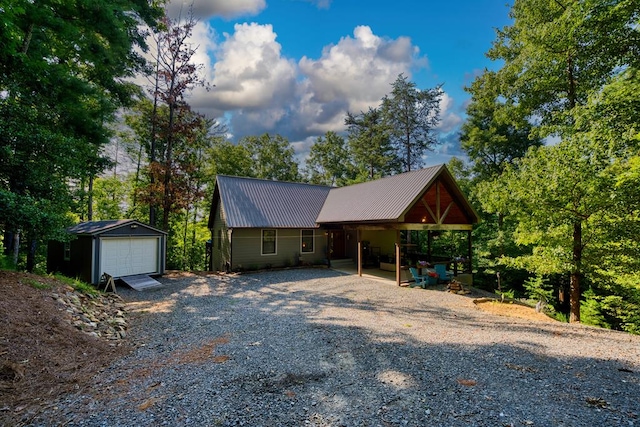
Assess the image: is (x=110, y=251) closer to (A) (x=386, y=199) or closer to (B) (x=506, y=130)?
(A) (x=386, y=199)

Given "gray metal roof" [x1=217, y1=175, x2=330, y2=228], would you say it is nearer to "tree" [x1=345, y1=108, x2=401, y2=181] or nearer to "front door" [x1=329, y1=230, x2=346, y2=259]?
"front door" [x1=329, y1=230, x2=346, y2=259]

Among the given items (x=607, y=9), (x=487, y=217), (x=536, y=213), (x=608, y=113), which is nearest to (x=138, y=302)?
(x=536, y=213)

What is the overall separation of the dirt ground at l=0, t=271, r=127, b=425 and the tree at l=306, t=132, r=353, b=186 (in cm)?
2878

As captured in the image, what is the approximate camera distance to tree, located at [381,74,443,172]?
24812 mm

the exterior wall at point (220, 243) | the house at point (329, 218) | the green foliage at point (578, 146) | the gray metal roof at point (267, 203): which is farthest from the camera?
the exterior wall at point (220, 243)

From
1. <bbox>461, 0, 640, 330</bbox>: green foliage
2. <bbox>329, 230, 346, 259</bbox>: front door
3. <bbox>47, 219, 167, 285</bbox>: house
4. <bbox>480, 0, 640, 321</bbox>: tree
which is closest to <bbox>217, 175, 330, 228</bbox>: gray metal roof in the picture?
<bbox>329, 230, 346, 259</bbox>: front door

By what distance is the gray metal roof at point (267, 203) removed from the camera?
47.7ft

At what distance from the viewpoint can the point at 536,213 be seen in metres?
8.55

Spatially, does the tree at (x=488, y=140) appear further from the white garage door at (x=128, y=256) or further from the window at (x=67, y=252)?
the window at (x=67, y=252)

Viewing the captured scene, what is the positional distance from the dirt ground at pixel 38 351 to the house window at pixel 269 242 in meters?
8.92

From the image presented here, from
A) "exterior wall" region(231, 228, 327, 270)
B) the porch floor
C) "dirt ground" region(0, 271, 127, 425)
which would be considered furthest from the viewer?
"exterior wall" region(231, 228, 327, 270)

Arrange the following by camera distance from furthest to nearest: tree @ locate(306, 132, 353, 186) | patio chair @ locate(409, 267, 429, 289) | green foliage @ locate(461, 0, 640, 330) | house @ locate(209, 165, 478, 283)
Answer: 1. tree @ locate(306, 132, 353, 186)
2. house @ locate(209, 165, 478, 283)
3. patio chair @ locate(409, 267, 429, 289)
4. green foliage @ locate(461, 0, 640, 330)

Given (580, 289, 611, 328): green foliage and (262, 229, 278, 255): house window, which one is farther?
(262, 229, 278, 255): house window

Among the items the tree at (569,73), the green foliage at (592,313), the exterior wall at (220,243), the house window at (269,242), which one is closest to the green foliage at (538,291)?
the green foliage at (592,313)
